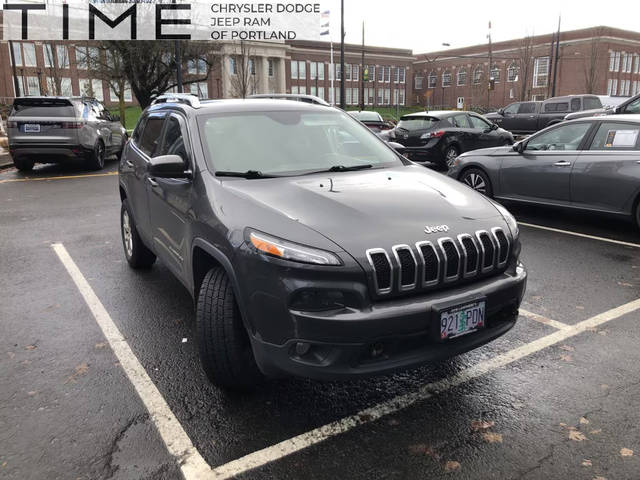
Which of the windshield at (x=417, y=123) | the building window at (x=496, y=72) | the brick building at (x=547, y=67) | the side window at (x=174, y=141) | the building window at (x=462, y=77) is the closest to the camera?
the side window at (x=174, y=141)

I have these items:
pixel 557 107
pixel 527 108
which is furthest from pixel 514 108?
pixel 557 107

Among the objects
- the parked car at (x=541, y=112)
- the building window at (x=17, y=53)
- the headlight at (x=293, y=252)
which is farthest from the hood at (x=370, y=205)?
the building window at (x=17, y=53)

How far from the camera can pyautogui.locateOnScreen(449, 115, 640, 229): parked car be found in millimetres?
6832

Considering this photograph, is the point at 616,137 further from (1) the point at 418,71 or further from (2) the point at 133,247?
(1) the point at 418,71

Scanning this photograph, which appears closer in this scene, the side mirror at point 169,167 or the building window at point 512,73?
the side mirror at point 169,167

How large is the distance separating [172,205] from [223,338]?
4.45ft

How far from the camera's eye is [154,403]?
321cm

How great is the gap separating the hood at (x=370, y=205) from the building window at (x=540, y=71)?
7214cm

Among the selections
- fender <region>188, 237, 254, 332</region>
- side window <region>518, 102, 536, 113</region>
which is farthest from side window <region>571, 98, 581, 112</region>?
fender <region>188, 237, 254, 332</region>

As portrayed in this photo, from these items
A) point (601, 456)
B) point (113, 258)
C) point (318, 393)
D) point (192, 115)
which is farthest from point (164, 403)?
point (113, 258)

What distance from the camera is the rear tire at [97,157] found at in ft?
47.2

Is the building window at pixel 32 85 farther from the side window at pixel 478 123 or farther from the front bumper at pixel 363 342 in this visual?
the front bumper at pixel 363 342

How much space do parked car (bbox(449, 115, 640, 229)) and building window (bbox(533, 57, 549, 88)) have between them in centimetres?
6683

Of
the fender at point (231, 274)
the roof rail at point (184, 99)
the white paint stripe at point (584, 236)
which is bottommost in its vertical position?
the white paint stripe at point (584, 236)
